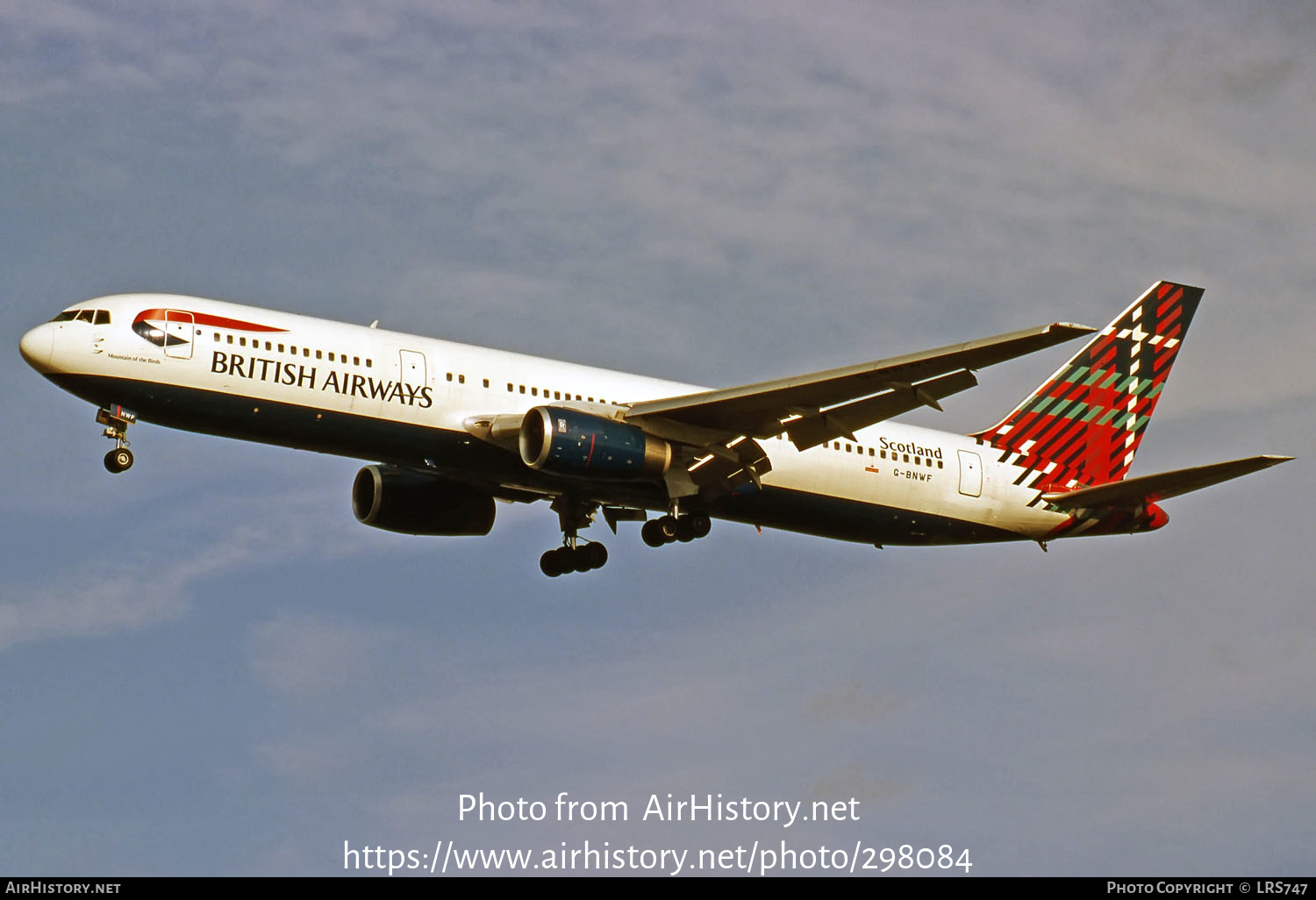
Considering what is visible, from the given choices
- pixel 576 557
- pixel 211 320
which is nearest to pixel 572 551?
pixel 576 557

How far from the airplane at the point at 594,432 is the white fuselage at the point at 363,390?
0.14 feet

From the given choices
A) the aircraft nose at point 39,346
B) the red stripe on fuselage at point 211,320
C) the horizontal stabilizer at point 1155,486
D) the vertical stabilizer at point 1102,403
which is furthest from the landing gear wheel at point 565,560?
the aircraft nose at point 39,346

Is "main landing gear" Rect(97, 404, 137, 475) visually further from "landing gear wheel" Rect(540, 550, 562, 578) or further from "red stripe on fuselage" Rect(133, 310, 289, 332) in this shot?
"landing gear wheel" Rect(540, 550, 562, 578)

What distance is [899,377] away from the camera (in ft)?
129

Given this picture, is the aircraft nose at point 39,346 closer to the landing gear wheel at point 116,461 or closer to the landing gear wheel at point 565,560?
the landing gear wheel at point 116,461

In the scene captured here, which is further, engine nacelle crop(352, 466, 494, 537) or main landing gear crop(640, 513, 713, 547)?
engine nacelle crop(352, 466, 494, 537)

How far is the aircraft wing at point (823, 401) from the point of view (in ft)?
125

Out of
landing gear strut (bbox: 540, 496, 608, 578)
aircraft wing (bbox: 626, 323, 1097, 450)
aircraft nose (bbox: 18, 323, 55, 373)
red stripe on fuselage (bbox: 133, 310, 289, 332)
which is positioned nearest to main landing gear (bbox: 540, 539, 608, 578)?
landing gear strut (bbox: 540, 496, 608, 578)

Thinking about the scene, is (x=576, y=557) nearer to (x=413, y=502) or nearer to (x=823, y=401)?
(x=413, y=502)

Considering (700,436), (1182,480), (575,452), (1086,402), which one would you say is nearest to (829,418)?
(700,436)

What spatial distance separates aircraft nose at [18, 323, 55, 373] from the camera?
40.1m

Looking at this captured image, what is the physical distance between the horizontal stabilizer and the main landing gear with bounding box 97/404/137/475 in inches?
963

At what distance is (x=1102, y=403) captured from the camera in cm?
5294

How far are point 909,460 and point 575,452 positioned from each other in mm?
11185
